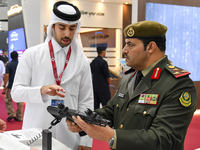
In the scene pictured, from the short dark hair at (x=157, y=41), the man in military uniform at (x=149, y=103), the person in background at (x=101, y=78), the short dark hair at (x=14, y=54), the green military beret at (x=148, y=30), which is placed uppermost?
the green military beret at (x=148, y=30)

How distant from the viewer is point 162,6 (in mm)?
6523

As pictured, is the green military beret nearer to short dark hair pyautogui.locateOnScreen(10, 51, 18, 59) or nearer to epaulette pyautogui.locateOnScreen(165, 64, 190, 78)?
epaulette pyautogui.locateOnScreen(165, 64, 190, 78)

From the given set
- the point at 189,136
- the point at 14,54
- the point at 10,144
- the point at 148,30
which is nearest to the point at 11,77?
the point at 14,54

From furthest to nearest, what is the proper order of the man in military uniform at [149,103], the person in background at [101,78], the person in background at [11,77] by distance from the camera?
1. the person in background at [11,77]
2. the person in background at [101,78]
3. the man in military uniform at [149,103]

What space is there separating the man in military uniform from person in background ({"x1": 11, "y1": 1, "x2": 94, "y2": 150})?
0.49 meters

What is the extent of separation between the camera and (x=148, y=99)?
4.88 ft

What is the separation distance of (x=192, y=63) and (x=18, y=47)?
495cm

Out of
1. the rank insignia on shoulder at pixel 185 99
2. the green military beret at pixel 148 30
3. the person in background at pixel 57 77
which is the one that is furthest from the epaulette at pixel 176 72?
the person in background at pixel 57 77

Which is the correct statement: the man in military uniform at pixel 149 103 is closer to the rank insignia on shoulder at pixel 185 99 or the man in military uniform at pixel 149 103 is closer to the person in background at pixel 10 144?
the rank insignia on shoulder at pixel 185 99

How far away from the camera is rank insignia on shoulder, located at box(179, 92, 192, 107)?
1356mm

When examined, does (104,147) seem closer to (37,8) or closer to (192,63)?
(192,63)

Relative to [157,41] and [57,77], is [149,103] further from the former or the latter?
[57,77]

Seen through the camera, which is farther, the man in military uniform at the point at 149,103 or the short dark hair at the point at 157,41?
the short dark hair at the point at 157,41

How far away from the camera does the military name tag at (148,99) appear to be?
4.74ft
